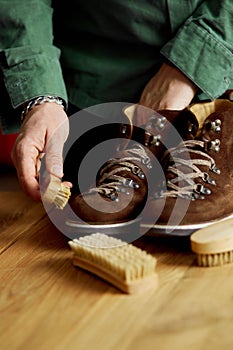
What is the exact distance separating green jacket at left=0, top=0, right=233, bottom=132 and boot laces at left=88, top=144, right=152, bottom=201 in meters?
0.17

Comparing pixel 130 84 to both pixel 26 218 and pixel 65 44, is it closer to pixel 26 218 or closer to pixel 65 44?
pixel 65 44

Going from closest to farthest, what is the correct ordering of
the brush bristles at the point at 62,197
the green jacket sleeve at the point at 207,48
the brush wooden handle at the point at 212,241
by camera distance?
the brush wooden handle at the point at 212,241 < the brush bristles at the point at 62,197 < the green jacket sleeve at the point at 207,48

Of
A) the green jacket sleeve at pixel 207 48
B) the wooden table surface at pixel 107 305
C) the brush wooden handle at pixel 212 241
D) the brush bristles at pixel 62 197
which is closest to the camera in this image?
the wooden table surface at pixel 107 305

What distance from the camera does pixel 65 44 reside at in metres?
1.24

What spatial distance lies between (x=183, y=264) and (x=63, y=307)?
196 mm

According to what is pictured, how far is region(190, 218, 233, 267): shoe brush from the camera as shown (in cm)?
85

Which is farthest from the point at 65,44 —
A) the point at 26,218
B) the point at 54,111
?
the point at 26,218

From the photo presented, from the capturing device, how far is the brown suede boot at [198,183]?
91 centimetres

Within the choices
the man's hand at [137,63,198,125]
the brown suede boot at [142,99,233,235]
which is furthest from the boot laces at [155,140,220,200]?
the man's hand at [137,63,198,125]

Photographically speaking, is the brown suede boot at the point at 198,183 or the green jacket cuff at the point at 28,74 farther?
the green jacket cuff at the point at 28,74

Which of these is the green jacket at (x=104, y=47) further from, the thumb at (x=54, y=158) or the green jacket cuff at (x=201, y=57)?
the thumb at (x=54, y=158)

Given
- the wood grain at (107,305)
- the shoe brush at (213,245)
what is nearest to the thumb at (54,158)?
the wood grain at (107,305)

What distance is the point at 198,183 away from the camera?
0.94 m

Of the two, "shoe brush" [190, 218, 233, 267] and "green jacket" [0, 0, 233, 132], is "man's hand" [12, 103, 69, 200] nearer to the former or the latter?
"green jacket" [0, 0, 233, 132]
